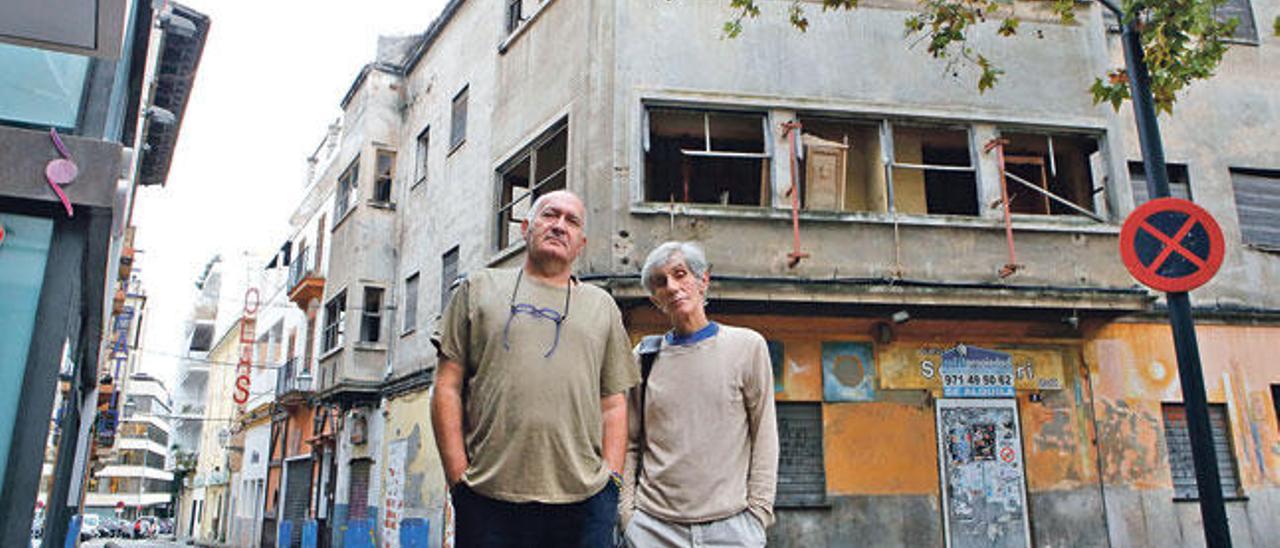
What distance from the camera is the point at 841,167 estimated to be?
12.0 meters

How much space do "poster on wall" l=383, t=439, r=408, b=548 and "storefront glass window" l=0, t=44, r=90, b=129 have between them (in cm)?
1270

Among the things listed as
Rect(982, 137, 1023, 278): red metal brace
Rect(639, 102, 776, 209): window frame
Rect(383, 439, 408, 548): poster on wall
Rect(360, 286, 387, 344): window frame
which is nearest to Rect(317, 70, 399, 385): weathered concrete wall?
Rect(360, 286, 387, 344): window frame

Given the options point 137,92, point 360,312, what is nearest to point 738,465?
point 137,92

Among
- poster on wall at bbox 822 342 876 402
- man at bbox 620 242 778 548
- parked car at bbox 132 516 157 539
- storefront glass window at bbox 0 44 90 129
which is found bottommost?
parked car at bbox 132 516 157 539

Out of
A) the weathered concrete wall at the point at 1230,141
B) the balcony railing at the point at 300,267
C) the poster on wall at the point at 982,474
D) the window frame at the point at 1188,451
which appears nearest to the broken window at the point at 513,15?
the poster on wall at the point at 982,474

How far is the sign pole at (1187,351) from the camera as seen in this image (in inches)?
215

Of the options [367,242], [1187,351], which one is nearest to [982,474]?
[1187,351]

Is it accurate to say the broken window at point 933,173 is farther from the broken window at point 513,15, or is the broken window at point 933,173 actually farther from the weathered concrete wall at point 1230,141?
the broken window at point 513,15

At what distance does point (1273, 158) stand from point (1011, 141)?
4467 mm

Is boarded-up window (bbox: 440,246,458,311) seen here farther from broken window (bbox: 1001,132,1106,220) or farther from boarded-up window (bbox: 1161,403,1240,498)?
boarded-up window (bbox: 1161,403,1240,498)

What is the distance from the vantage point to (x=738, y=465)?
3398 mm

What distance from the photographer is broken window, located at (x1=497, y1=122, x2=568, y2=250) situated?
12.9 metres

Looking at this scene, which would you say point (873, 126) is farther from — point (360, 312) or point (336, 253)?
point (336, 253)

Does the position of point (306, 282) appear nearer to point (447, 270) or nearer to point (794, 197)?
point (447, 270)
